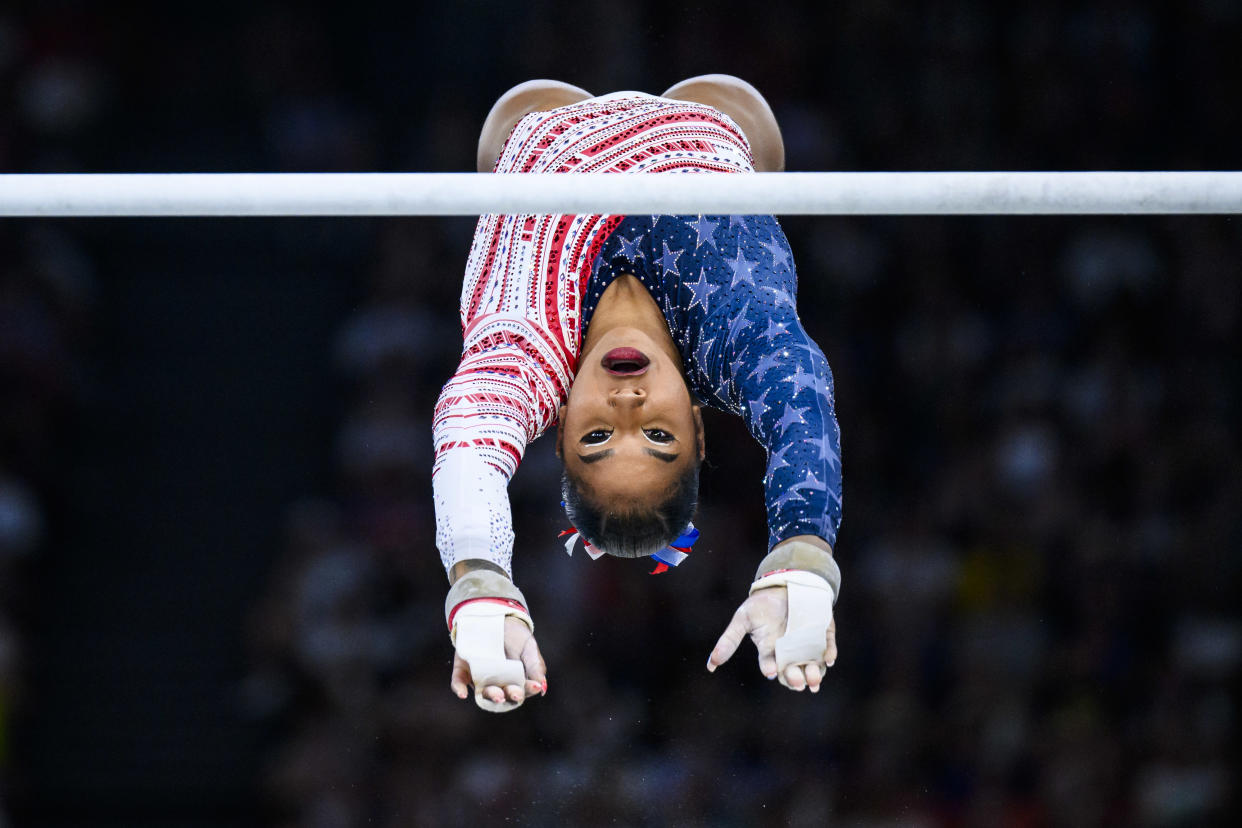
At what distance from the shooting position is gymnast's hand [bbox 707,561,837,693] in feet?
8.22

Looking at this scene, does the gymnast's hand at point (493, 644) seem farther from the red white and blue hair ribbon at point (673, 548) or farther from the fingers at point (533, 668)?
the red white and blue hair ribbon at point (673, 548)

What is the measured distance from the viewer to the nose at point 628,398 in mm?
2812

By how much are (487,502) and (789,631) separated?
59 cm

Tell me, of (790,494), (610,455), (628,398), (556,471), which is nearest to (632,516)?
(610,455)

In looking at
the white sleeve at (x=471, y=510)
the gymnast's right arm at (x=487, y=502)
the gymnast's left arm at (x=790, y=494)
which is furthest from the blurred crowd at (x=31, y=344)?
the gymnast's left arm at (x=790, y=494)

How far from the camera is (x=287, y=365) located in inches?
252

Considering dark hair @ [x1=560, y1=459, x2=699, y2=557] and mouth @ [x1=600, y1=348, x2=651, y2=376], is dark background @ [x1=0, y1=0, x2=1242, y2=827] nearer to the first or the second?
dark hair @ [x1=560, y1=459, x2=699, y2=557]

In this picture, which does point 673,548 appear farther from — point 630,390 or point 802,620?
point 802,620

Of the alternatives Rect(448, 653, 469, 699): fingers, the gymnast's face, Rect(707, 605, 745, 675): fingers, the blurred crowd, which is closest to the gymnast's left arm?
Rect(707, 605, 745, 675): fingers

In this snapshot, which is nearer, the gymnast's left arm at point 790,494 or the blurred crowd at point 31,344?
the gymnast's left arm at point 790,494

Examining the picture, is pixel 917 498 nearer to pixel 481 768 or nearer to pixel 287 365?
pixel 481 768

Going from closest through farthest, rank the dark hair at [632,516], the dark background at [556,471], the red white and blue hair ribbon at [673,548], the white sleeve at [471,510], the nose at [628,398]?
1. the white sleeve at [471,510]
2. the nose at [628,398]
3. the dark hair at [632,516]
4. the red white and blue hair ribbon at [673,548]
5. the dark background at [556,471]

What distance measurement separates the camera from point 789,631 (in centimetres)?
252

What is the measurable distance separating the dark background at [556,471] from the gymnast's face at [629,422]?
270 centimetres
